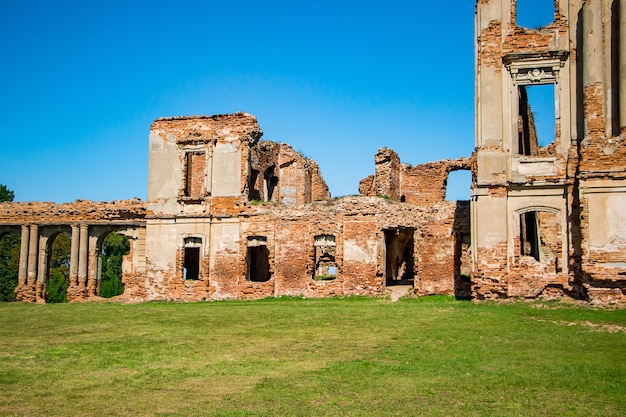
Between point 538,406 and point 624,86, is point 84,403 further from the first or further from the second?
point 624,86

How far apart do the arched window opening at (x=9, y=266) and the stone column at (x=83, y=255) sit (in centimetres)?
1890

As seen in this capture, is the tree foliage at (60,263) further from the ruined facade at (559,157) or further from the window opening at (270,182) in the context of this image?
the ruined facade at (559,157)

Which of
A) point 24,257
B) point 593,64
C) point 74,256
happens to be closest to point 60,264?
point 24,257

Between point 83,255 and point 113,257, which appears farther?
point 113,257

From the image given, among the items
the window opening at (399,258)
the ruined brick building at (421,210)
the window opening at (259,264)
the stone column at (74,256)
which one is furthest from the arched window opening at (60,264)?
the window opening at (399,258)

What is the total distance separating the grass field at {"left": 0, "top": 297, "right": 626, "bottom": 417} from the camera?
7.66 meters

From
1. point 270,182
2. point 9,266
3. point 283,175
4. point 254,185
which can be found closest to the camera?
point 254,185

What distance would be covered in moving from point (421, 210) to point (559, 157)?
5.31m

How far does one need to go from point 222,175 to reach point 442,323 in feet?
45.2

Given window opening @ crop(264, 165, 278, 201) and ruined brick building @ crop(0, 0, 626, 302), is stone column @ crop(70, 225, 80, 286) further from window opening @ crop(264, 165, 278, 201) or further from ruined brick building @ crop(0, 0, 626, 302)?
window opening @ crop(264, 165, 278, 201)

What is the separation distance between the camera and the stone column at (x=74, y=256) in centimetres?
2804

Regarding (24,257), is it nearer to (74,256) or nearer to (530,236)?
(74,256)

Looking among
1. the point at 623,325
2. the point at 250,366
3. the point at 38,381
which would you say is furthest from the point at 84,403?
the point at 623,325

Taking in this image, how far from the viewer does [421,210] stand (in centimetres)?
2261
